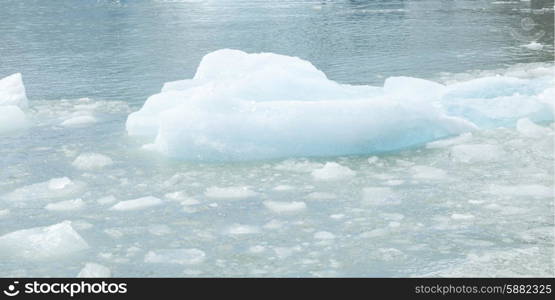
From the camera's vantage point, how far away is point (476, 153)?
7082mm

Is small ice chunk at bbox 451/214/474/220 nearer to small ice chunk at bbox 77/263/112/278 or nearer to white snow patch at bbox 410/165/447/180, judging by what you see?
white snow patch at bbox 410/165/447/180

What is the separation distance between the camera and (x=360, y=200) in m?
6.00

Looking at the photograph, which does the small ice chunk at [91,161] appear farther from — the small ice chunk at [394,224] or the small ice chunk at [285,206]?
the small ice chunk at [394,224]

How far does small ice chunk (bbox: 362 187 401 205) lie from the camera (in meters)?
5.95

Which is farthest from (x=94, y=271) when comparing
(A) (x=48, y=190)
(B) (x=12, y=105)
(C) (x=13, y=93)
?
(C) (x=13, y=93)

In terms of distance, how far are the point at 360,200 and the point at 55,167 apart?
2928 mm

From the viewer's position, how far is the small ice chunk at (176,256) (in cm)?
493

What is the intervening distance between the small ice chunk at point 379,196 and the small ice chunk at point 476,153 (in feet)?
3.66

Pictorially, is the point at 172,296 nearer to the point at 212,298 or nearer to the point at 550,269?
the point at 212,298

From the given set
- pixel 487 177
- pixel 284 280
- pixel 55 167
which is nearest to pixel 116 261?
pixel 284 280

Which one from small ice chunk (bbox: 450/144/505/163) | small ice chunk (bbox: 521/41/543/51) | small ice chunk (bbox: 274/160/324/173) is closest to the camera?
small ice chunk (bbox: 274/160/324/173)

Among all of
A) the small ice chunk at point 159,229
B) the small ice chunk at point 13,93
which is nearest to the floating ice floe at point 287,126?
the small ice chunk at point 159,229

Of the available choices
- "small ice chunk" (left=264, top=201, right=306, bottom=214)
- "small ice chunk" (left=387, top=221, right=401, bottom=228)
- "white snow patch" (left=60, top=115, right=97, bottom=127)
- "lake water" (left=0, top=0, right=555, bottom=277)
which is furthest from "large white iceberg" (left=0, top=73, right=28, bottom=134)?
"small ice chunk" (left=387, top=221, right=401, bottom=228)

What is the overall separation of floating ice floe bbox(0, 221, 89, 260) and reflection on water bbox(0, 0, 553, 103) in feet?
17.1
